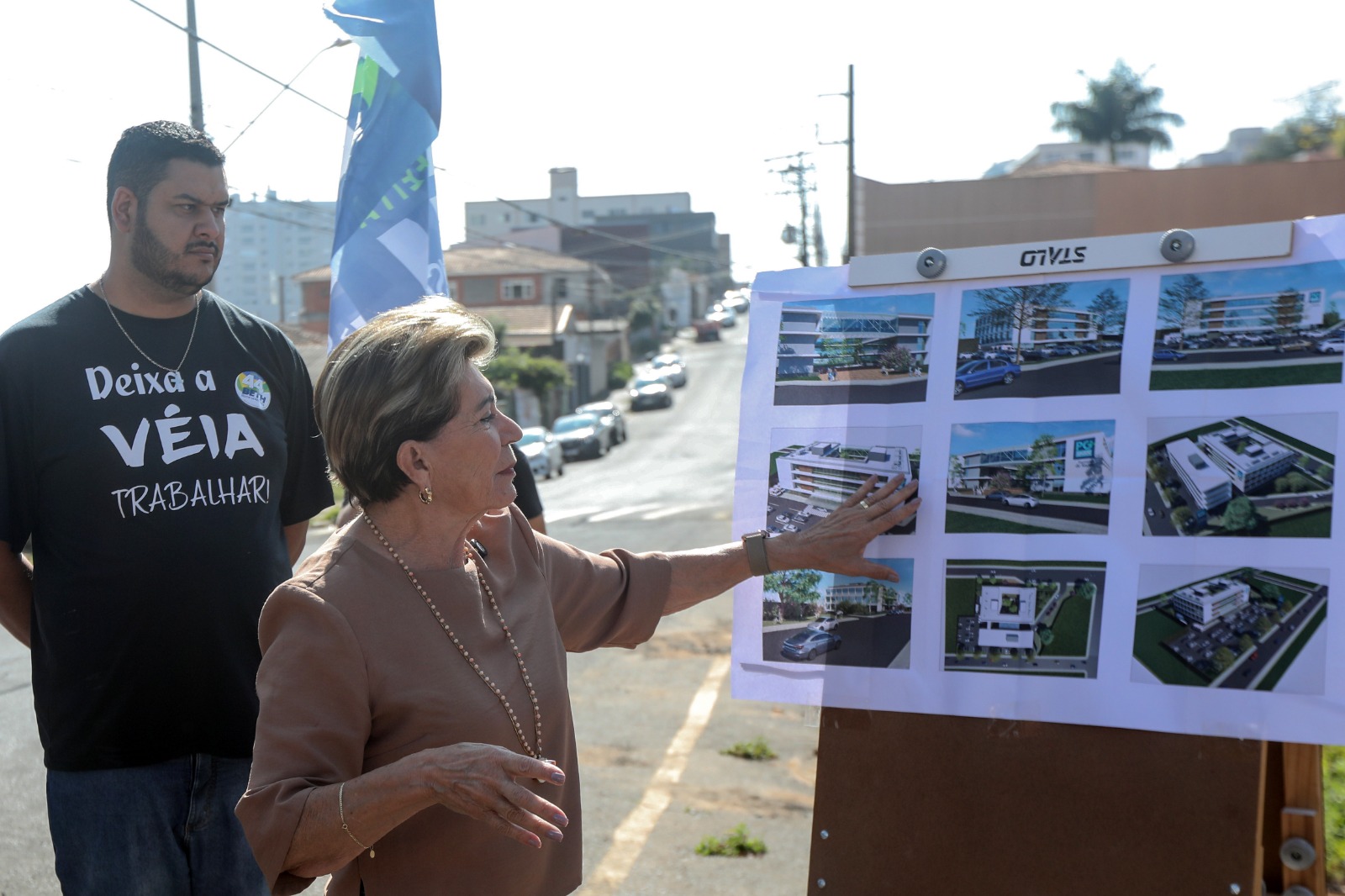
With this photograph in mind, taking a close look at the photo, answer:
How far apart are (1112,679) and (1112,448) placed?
425 millimetres

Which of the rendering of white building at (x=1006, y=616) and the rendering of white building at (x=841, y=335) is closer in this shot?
the rendering of white building at (x=1006, y=616)

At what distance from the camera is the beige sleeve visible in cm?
169

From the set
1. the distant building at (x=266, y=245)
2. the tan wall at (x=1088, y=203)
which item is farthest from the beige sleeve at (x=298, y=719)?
the tan wall at (x=1088, y=203)

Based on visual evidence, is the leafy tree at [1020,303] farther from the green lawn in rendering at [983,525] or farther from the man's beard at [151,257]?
the man's beard at [151,257]

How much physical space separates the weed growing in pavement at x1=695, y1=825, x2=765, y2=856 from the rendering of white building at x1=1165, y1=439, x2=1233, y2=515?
310 cm

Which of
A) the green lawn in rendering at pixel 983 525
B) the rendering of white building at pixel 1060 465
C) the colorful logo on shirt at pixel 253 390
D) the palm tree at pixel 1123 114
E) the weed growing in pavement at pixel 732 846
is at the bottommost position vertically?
the weed growing in pavement at pixel 732 846

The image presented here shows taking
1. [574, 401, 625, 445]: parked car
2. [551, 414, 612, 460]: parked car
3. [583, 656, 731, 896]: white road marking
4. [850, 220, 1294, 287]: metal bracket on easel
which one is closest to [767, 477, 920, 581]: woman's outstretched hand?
[850, 220, 1294, 287]: metal bracket on easel

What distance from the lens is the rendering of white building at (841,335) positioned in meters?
2.43

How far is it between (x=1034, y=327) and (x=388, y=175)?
2.16 m

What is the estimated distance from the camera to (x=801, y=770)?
5.83 meters

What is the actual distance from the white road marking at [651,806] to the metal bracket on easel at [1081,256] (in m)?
2.83

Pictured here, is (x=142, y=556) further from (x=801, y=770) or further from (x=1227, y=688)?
(x=801, y=770)

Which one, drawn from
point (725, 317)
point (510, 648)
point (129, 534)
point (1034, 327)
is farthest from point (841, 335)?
point (725, 317)

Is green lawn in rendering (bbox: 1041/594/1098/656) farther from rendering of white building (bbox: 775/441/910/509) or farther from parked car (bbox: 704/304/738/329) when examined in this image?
parked car (bbox: 704/304/738/329)
